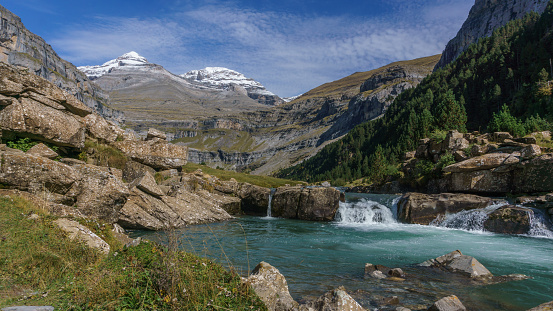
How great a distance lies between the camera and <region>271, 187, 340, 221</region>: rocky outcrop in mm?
34500

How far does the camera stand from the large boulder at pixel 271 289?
6.57 m

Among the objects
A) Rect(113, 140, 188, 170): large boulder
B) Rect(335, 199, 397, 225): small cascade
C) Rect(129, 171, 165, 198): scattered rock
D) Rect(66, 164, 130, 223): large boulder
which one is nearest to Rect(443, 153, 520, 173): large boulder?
Rect(335, 199, 397, 225): small cascade

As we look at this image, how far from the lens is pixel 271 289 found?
24.0 feet

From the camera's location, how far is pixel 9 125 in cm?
1673

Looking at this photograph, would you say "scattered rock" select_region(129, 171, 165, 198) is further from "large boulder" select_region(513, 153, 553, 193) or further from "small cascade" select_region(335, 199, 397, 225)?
"large boulder" select_region(513, 153, 553, 193)

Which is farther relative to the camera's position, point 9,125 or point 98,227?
point 9,125

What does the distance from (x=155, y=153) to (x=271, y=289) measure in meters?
27.6

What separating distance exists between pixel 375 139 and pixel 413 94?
36.0 m

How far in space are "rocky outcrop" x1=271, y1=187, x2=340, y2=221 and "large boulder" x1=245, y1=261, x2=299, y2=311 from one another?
27.1 m

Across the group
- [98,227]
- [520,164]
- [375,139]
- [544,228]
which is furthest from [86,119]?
[375,139]

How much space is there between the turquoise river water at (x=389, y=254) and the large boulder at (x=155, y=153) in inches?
390

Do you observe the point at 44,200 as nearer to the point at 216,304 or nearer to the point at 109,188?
the point at 109,188

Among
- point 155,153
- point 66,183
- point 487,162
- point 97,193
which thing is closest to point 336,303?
point 66,183

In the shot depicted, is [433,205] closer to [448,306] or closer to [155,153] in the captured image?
[448,306]
